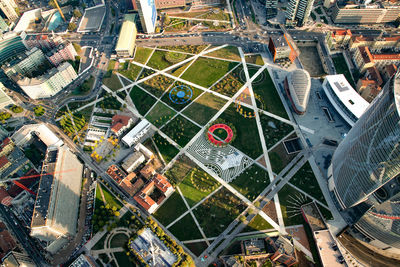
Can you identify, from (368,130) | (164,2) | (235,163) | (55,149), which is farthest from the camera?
(164,2)

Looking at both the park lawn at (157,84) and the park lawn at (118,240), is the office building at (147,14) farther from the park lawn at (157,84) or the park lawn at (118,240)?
the park lawn at (118,240)

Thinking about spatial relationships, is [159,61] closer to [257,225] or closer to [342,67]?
[342,67]

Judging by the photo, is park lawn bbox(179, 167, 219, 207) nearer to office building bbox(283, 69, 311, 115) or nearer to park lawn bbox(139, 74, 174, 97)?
park lawn bbox(139, 74, 174, 97)

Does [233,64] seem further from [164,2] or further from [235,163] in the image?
[164,2]

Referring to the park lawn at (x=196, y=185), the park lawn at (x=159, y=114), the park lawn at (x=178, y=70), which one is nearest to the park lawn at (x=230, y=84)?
the park lawn at (x=178, y=70)

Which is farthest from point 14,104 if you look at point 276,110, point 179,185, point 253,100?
point 276,110
